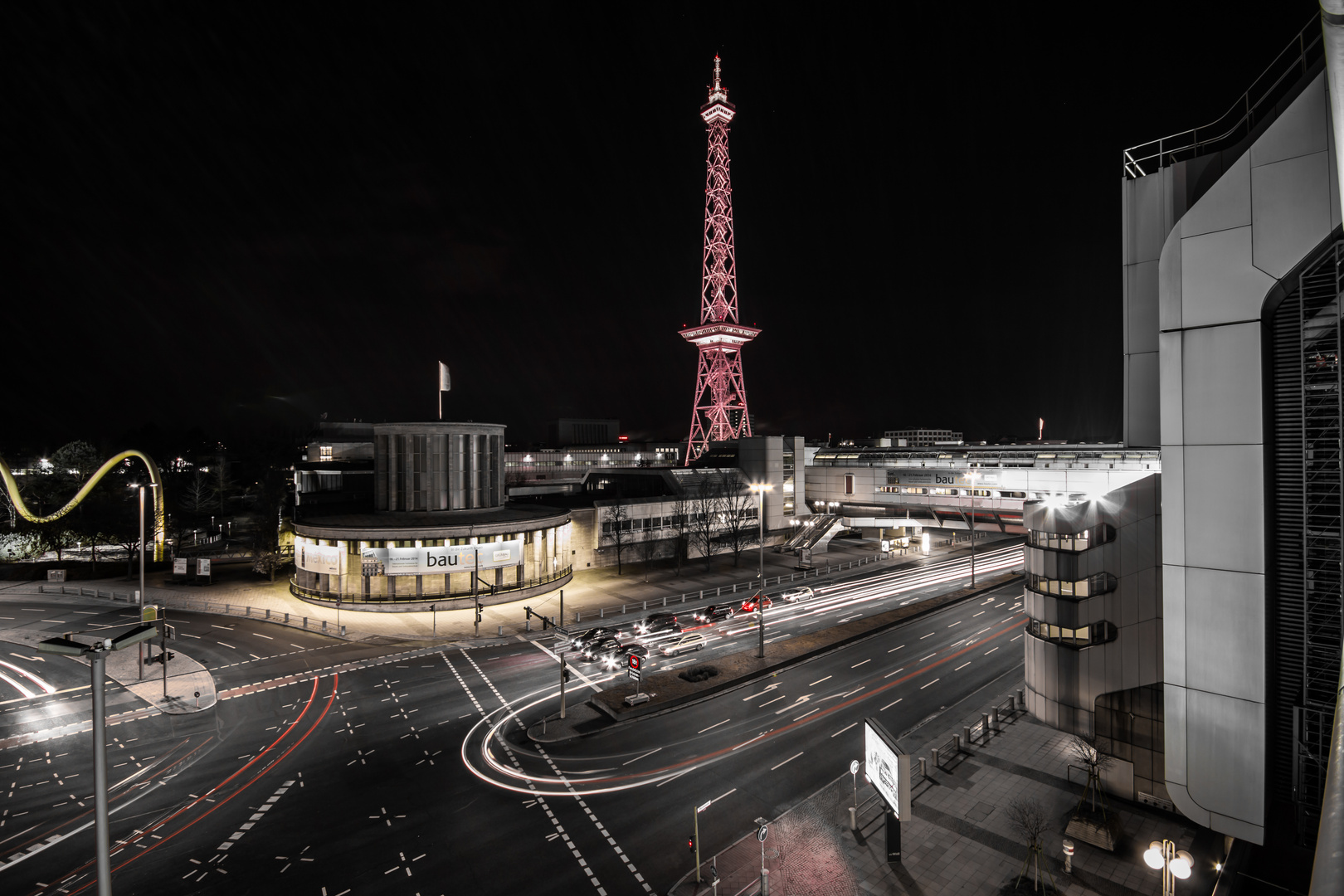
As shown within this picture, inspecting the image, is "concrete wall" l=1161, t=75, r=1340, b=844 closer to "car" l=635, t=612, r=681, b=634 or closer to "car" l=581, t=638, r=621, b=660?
"car" l=581, t=638, r=621, b=660

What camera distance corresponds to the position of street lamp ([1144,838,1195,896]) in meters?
14.0

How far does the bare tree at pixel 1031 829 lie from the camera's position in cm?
1591

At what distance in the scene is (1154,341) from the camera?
62.3ft

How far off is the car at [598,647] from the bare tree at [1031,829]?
2060 centimetres

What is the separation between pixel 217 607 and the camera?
43594 mm

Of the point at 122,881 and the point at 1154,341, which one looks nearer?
the point at 122,881

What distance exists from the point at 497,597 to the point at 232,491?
70244 millimetres

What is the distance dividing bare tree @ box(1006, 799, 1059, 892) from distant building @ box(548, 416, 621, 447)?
13218 centimetres

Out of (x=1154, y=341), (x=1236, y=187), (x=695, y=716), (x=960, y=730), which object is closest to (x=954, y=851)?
(x=960, y=730)

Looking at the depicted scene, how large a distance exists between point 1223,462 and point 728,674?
73.6 ft

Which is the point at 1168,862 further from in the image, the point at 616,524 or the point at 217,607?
the point at 217,607

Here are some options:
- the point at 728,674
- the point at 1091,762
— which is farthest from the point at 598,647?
the point at 1091,762

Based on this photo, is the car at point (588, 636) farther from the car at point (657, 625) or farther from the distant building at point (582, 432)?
the distant building at point (582, 432)

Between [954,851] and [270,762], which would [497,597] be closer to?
[270,762]
